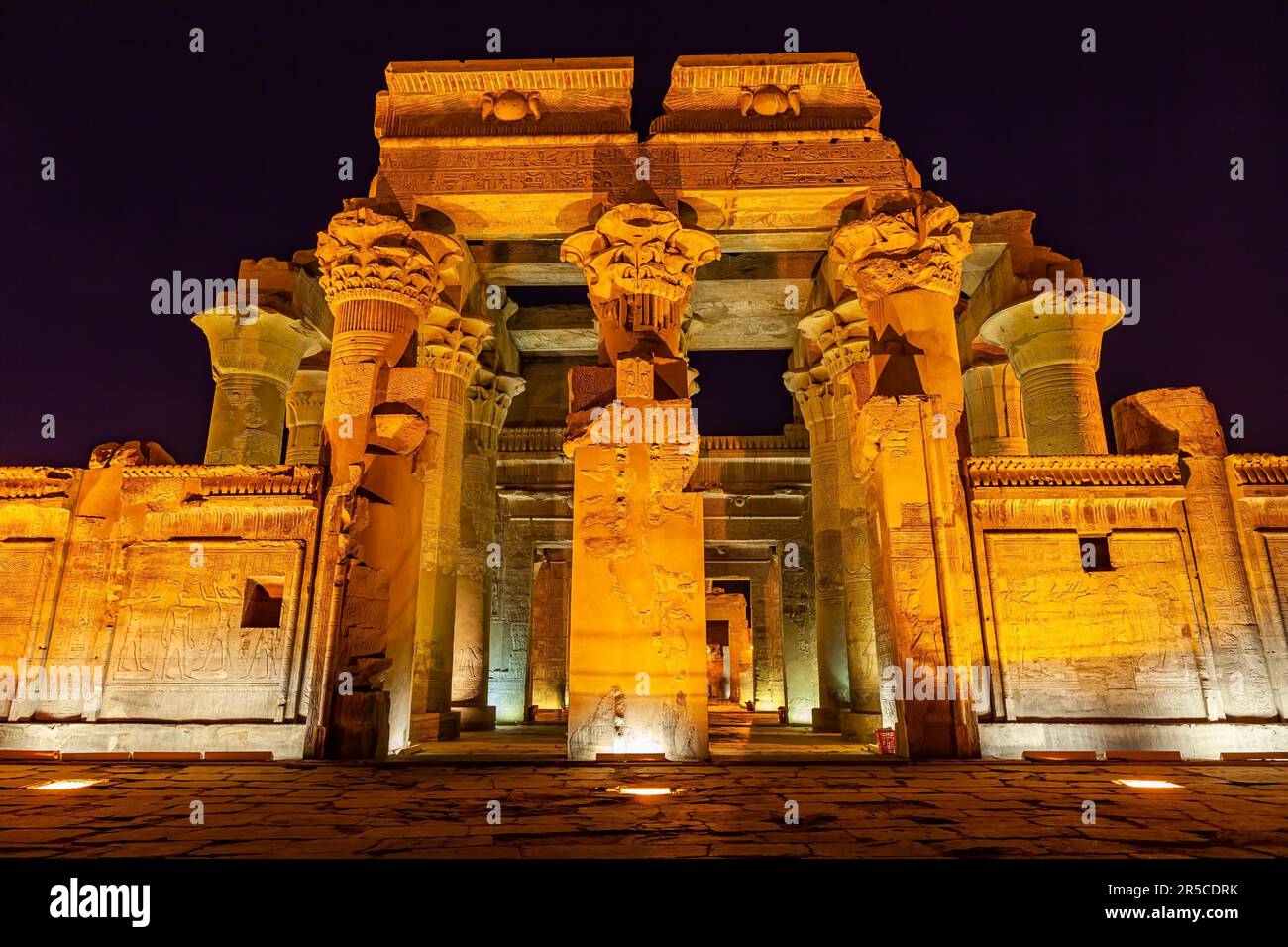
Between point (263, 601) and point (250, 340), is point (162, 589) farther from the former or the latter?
point (250, 340)

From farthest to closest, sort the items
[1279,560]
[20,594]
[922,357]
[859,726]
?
[859,726] → [922,357] → [20,594] → [1279,560]

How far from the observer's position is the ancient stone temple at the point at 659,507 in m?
8.68

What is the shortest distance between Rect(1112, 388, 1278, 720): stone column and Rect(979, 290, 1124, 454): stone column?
206cm

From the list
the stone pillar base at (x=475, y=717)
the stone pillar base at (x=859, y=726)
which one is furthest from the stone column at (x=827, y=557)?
the stone pillar base at (x=475, y=717)

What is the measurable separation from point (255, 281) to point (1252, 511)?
14.8 metres

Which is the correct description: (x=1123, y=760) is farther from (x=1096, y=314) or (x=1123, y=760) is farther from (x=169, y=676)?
(x=169, y=676)

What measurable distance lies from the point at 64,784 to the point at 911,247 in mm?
10651

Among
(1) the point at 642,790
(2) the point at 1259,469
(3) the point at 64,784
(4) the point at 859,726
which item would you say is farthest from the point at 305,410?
(2) the point at 1259,469

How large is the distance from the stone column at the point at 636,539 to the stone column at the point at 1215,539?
5.83 meters

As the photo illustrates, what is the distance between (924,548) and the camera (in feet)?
29.3

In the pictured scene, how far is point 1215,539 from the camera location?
894cm

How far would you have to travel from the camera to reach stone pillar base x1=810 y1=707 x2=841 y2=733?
43.3 feet

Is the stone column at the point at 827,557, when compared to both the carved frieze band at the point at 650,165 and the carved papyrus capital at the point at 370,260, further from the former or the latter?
the carved papyrus capital at the point at 370,260

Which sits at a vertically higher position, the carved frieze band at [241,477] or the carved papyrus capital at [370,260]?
the carved papyrus capital at [370,260]
